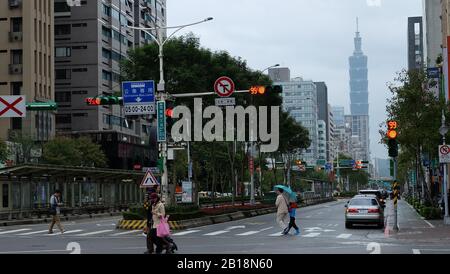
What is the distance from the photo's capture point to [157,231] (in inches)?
693

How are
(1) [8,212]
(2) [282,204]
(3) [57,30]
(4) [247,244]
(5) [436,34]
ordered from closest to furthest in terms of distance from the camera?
(4) [247,244], (2) [282,204], (1) [8,212], (5) [436,34], (3) [57,30]

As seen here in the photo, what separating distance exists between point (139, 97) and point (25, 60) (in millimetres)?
50313

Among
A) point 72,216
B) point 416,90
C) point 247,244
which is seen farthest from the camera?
point 72,216

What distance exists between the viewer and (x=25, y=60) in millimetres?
75562

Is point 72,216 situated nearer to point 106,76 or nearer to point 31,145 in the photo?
point 31,145

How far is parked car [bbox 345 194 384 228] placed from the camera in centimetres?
2997

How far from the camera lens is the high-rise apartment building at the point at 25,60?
75188 millimetres

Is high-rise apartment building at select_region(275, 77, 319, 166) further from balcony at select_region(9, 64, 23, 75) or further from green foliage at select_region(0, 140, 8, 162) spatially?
green foliage at select_region(0, 140, 8, 162)

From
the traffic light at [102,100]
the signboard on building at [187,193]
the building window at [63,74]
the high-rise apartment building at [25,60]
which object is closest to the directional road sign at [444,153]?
the traffic light at [102,100]

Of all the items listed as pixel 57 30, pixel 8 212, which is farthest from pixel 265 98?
pixel 57 30

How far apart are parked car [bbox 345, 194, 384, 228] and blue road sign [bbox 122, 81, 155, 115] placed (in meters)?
10.4

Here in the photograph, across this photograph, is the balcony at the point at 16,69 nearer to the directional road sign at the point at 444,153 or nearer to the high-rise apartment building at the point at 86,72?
the high-rise apartment building at the point at 86,72

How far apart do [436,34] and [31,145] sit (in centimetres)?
5337

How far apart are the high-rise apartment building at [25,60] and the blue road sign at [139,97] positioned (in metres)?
47.2
